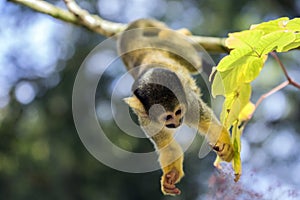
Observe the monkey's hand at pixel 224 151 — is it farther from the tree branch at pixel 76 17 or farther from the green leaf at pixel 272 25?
the tree branch at pixel 76 17

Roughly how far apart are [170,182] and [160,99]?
0.27 m

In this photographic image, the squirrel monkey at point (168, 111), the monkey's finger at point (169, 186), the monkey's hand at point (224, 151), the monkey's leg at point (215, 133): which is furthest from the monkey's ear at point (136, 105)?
the monkey's hand at point (224, 151)

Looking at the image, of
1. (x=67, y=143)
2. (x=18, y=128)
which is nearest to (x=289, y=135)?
(x=67, y=143)

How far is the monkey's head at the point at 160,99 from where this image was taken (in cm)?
105

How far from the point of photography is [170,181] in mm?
874

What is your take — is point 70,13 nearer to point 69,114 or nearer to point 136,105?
point 136,105

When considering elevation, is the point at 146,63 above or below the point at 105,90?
above

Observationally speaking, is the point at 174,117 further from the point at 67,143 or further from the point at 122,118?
the point at 67,143

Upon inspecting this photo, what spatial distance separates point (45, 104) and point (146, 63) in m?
1.76

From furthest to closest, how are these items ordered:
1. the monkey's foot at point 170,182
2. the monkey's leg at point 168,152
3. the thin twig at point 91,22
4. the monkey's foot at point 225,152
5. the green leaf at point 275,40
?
1. the monkey's leg at point 168,152
2. the thin twig at point 91,22
3. the monkey's foot at point 170,182
4. the monkey's foot at point 225,152
5. the green leaf at point 275,40

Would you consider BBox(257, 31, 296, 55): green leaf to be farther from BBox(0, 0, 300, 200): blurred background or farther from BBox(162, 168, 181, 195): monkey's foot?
BBox(0, 0, 300, 200): blurred background

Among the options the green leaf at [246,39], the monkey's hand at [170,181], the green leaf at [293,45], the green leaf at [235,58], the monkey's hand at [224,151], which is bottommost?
the monkey's hand at [170,181]

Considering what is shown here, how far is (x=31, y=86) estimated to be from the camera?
304 centimetres

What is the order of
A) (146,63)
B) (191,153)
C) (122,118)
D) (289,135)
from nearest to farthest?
(146,63) → (122,118) → (191,153) → (289,135)
